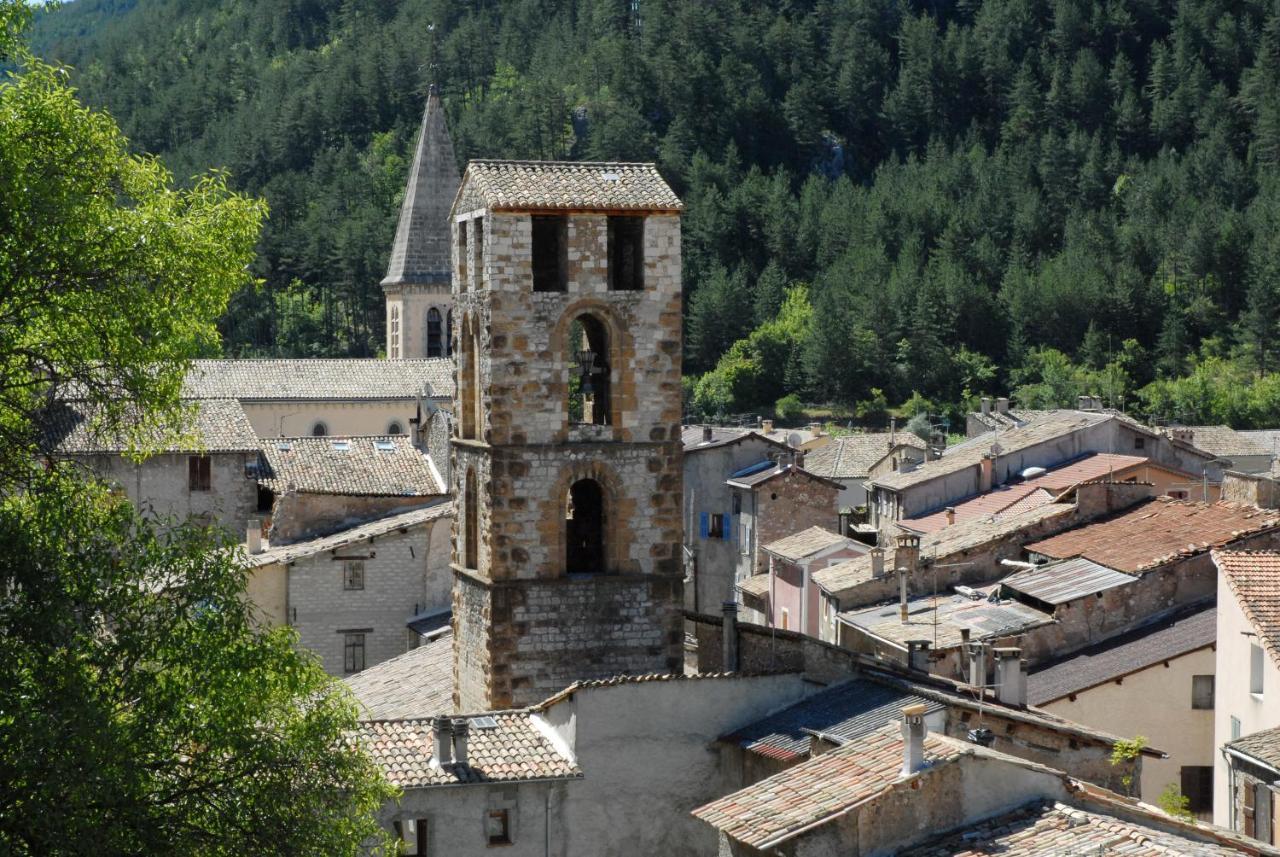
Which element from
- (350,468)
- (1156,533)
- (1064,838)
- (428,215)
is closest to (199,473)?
(350,468)

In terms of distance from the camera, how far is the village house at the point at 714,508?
180 feet

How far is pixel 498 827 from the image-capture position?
77.4 feet

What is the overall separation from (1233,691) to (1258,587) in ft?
5.20

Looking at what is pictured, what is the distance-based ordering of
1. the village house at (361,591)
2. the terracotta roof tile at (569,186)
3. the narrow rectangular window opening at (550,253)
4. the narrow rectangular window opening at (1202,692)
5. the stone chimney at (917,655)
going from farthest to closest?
the village house at (361,591)
the narrow rectangular window opening at (1202,692)
the stone chimney at (917,655)
the narrow rectangular window opening at (550,253)
the terracotta roof tile at (569,186)

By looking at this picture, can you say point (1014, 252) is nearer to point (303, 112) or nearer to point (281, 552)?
point (303, 112)

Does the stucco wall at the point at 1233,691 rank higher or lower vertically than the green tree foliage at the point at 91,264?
lower

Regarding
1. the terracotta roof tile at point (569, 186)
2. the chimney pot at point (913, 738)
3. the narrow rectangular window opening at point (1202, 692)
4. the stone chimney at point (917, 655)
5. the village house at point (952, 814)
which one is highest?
the terracotta roof tile at point (569, 186)

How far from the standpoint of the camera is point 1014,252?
426 ft

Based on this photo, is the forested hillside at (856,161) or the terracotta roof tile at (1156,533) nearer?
the terracotta roof tile at (1156,533)

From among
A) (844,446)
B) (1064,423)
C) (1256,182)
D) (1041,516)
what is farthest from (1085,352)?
(1041,516)

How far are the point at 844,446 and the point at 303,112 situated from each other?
3993 inches

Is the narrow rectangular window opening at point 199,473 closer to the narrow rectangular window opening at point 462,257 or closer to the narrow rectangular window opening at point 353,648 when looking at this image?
the narrow rectangular window opening at point 353,648

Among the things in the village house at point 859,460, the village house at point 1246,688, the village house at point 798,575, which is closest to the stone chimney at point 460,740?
the village house at point 1246,688

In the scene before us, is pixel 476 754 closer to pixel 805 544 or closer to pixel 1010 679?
pixel 1010 679
